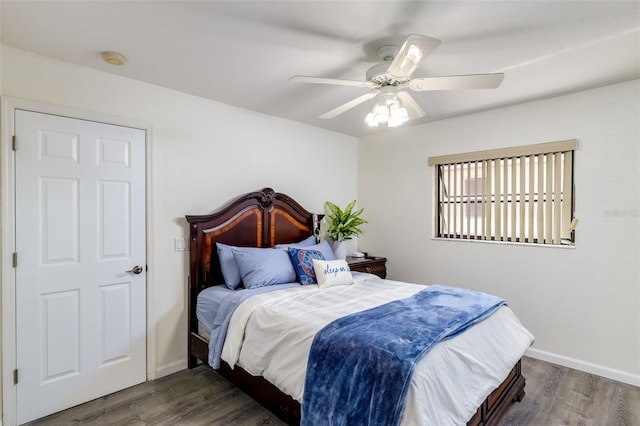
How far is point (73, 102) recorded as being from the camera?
8.04 ft

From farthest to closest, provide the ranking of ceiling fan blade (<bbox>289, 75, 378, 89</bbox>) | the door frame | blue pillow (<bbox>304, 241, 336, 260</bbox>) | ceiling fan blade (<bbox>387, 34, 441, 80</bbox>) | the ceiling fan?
blue pillow (<bbox>304, 241, 336, 260</bbox>)
the door frame
ceiling fan blade (<bbox>289, 75, 378, 89</bbox>)
the ceiling fan
ceiling fan blade (<bbox>387, 34, 441, 80</bbox>)

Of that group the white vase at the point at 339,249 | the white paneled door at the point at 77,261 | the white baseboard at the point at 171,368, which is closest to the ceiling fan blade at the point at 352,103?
the white paneled door at the point at 77,261

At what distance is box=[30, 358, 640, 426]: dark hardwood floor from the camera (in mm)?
2264

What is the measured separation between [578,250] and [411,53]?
2562 millimetres

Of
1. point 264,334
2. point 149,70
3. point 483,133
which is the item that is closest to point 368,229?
point 483,133

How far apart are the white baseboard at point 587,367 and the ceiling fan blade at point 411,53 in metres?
3.02

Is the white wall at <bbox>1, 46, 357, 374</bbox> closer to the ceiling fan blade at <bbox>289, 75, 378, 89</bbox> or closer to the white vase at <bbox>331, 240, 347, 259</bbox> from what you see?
the white vase at <bbox>331, 240, 347, 259</bbox>

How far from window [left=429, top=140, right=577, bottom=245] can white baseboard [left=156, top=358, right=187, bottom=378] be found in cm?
312

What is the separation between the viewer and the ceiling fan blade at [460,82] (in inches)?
75.8

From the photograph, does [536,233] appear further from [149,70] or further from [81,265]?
[81,265]

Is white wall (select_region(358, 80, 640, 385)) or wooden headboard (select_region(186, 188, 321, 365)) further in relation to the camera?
wooden headboard (select_region(186, 188, 321, 365))

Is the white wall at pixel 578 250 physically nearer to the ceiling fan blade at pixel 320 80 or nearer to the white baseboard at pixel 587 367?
the white baseboard at pixel 587 367

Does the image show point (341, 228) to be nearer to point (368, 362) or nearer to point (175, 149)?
point (175, 149)

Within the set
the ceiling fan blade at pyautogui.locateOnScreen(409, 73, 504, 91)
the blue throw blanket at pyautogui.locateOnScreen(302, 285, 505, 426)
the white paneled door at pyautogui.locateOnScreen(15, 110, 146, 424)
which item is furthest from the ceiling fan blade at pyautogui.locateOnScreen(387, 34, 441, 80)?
the white paneled door at pyautogui.locateOnScreen(15, 110, 146, 424)
